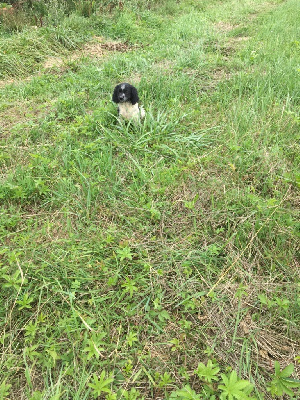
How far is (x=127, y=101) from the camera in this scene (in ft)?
11.0

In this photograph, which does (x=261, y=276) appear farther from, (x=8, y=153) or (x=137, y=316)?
(x=8, y=153)

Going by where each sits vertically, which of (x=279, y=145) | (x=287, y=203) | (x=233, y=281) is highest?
(x=279, y=145)

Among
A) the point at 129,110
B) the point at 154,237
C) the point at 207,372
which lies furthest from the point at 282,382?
the point at 129,110

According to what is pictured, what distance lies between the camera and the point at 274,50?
470 centimetres

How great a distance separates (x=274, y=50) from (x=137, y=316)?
5.00 metres

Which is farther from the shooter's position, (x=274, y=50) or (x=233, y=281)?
(x=274, y=50)

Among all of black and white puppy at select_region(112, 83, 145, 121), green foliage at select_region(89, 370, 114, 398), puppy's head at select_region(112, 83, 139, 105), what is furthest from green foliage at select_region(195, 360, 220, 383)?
puppy's head at select_region(112, 83, 139, 105)

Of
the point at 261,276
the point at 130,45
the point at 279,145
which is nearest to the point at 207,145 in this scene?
the point at 279,145

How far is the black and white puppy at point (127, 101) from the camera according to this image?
10.8 ft

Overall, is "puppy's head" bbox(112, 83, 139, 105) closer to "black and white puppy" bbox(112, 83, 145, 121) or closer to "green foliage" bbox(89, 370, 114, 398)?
"black and white puppy" bbox(112, 83, 145, 121)

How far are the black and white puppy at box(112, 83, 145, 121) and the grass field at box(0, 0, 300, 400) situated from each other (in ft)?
0.46

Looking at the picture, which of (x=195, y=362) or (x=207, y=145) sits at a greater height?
(x=207, y=145)

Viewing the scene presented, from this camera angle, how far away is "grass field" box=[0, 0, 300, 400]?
1502 millimetres

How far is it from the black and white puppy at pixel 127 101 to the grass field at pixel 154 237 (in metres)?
0.14
